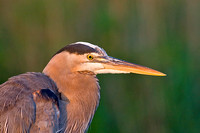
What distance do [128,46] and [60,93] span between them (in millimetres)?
2260

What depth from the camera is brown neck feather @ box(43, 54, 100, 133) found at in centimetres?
273

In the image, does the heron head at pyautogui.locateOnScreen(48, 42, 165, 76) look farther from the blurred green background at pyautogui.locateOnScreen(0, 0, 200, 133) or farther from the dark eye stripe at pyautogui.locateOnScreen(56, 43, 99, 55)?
the blurred green background at pyautogui.locateOnScreen(0, 0, 200, 133)

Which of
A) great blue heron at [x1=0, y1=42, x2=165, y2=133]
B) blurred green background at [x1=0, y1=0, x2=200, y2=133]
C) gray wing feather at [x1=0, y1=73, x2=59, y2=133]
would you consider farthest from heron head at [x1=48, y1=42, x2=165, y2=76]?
blurred green background at [x1=0, y1=0, x2=200, y2=133]

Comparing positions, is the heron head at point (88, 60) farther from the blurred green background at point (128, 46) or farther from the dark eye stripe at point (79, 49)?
the blurred green background at point (128, 46)

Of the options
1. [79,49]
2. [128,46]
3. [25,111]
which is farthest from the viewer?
[128,46]

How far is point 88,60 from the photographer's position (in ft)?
8.89

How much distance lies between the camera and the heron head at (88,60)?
2.69 metres

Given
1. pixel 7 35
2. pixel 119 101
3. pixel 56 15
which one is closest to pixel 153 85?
pixel 119 101

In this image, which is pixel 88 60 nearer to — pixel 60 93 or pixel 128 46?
pixel 60 93

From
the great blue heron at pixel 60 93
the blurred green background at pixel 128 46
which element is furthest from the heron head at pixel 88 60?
the blurred green background at pixel 128 46

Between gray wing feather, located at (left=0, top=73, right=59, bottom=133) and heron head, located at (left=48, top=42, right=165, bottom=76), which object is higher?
heron head, located at (left=48, top=42, right=165, bottom=76)

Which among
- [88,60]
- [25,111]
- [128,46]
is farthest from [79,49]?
[128,46]

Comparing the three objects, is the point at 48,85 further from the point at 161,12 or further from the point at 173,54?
the point at 161,12

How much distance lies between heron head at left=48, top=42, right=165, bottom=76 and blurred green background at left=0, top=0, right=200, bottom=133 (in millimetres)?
1361
